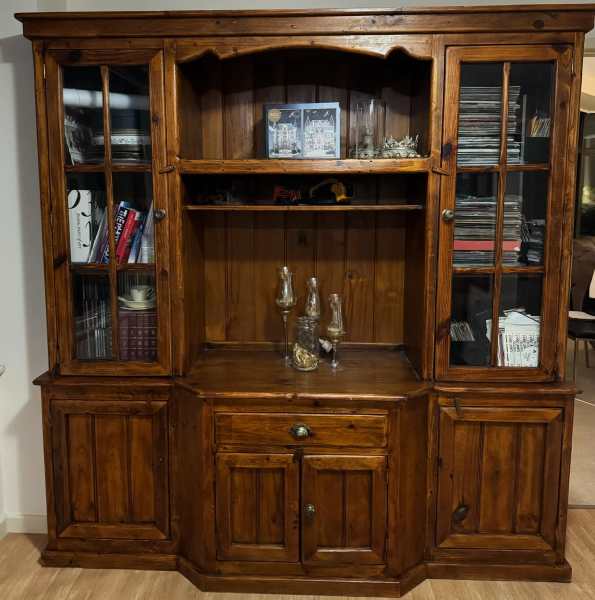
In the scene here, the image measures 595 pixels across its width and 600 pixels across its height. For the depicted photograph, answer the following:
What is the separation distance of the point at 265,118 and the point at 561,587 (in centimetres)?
203

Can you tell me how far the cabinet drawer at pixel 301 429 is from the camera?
6.97 feet

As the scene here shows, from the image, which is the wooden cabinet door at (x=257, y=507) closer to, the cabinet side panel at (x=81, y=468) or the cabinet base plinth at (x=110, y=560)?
the cabinet base plinth at (x=110, y=560)

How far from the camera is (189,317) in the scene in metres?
2.33

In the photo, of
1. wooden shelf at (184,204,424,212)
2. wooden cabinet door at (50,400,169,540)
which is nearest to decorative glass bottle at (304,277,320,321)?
wooden shelf at (184,204,424,212)

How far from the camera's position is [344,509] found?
85.5 inches

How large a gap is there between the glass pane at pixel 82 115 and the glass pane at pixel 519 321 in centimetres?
153

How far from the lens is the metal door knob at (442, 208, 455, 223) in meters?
2.13

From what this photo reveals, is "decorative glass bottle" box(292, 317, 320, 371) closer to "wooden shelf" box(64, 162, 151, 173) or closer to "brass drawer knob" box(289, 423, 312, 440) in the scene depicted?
"brass drawer knob" box(289, 423, 312, 440)

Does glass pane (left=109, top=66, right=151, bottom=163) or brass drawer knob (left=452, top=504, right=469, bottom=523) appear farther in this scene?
brass drawer knob (left=452, top=504, right=469, bottom=523)

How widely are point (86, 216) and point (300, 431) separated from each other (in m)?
1.08

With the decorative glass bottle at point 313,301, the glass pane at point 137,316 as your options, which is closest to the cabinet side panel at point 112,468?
the glass pane at point 137,316

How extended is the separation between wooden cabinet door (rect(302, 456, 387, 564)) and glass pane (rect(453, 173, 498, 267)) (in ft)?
2.54

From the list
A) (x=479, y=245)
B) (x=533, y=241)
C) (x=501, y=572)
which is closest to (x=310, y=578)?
(x=501, y=572)

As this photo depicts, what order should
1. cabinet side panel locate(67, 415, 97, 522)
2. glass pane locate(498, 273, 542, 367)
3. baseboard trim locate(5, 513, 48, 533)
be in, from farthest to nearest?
baseboard trim locate(5, 513, 48, 533), cabinet side panel locate(67, 415, 97, 522), glass pane locate(498, 273, 542, 367)
